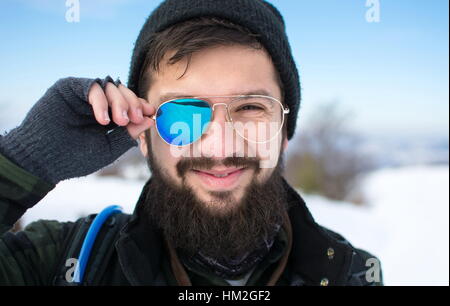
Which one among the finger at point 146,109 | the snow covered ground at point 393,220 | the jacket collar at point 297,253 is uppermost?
the finger at point 146,109

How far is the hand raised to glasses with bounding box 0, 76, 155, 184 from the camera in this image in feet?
4.40

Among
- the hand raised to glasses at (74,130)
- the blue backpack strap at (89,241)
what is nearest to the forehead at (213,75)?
the hand raised to glasses at (74,130)

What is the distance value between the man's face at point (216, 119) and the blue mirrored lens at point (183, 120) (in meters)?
0.05

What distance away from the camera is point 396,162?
3094cm

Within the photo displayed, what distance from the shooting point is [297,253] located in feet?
5.96

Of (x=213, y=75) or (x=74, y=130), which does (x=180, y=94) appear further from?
(x=74, y=130)

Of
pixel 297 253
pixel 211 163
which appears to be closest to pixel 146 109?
pixel 211 163

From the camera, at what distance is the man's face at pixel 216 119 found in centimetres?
169

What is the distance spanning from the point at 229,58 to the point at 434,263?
19.1ft

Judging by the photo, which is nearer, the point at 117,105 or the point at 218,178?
the point at 117,105

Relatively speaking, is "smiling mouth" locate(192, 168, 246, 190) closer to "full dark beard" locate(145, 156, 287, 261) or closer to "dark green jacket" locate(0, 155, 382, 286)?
"full dark beard" locate(145, 156, 287, 261)

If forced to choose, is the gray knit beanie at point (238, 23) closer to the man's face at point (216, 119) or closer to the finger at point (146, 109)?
the man's face at point (216, 119)

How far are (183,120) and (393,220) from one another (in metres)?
10.0

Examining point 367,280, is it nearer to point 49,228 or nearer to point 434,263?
point 49,228
